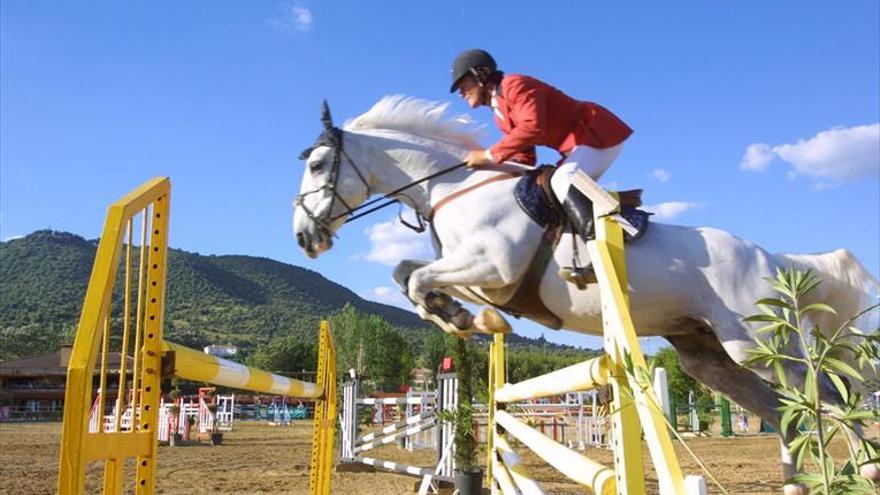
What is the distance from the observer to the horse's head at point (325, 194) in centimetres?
335

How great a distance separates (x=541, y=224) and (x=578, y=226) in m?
0.17

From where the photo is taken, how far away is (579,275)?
2695 millimetres

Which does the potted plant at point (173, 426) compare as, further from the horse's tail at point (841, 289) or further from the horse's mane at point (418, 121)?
the horse's tail at point (841, 289)

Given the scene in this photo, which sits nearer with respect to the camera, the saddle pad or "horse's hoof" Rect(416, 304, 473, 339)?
the saddle pad

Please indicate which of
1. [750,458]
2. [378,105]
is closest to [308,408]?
[750,458]

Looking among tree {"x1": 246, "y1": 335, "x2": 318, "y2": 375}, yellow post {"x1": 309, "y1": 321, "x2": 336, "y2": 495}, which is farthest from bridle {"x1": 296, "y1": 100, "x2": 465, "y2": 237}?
tree {"x1": 246, "y1": 335, "x2": 318, "y2": 375}

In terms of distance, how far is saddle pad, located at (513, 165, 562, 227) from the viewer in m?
2.89

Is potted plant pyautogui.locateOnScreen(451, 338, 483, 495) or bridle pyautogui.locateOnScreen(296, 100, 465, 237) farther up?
bridle pyautogui.locateOnScreen(296, 100, 465, 237)

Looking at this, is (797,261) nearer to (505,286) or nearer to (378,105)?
(505,286)

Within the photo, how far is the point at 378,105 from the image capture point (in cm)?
365

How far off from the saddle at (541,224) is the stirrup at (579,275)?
15 cm

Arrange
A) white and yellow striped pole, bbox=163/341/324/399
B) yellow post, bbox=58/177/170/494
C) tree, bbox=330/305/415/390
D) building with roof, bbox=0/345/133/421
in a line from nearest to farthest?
1. yellow post, bbox=58/177/170/494
2. white and yellow striped pole, bbox=163/341/324/399
3. building with roof, bbox=0/345/133/421
4. tree, bbox=330/305/415/390

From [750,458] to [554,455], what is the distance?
35.6 feet

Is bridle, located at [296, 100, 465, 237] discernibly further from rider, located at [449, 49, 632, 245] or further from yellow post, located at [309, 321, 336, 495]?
yellow post, located at [309, 321, 336, 495]
